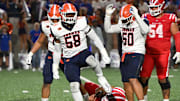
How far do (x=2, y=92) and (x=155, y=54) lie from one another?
3.92 metres

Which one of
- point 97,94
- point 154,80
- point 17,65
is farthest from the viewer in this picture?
point 17,65

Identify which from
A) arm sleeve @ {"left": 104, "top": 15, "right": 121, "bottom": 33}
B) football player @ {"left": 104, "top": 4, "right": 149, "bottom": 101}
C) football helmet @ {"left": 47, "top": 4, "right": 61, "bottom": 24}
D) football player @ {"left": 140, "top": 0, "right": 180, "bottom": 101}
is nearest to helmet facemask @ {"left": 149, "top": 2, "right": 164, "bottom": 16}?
football player @ {"left": 140, "top": 0, "right": 180, "bottom": 101}

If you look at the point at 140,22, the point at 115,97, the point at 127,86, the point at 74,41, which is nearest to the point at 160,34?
the point at 140,22

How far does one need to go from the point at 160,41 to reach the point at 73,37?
1516mm

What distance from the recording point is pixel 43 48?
1509cm

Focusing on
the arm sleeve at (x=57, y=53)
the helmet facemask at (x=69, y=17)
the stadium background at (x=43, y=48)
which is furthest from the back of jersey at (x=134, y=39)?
the stadium background at (x=43, y=48)

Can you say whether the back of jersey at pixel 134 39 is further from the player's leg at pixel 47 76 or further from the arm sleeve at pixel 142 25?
the player's leg at pixel 47 76

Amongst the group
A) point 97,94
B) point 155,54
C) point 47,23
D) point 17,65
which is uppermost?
point 47,23

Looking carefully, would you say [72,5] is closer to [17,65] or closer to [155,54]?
[155,54]

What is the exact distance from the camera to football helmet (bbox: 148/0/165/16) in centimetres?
669

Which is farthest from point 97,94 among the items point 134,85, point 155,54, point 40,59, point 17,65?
point 17,65

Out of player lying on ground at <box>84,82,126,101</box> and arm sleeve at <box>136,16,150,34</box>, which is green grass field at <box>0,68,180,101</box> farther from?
arm sleeve at <box>136,16,150,34</box>

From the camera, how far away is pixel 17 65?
1580 cm

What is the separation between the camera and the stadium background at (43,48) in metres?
9.37
